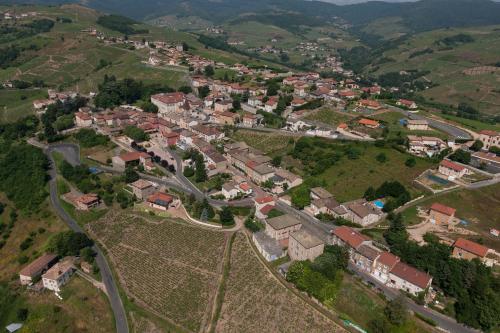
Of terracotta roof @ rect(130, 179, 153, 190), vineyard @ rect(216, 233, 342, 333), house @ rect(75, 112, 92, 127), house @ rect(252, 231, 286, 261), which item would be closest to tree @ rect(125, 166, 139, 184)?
terracotta roof @ rect(130, 179, 153, 190)

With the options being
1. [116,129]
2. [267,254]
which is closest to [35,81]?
[116,129]

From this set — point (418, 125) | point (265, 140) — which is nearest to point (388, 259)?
point (265, 140)

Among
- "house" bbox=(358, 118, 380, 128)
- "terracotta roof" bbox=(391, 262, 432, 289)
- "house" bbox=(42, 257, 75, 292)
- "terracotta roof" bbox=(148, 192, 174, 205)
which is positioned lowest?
"house" bbox=(42, 257, 75, 292)

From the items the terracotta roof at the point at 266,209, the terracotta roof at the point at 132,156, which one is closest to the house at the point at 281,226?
the terracotta roof at the point at 266,209

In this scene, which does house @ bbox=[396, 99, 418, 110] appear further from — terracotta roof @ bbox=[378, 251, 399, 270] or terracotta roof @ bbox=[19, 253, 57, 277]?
terracotta roof @ bbox=[19, 253, 57, 277]

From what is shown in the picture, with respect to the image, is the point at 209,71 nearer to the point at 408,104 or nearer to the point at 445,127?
the point at 408,104

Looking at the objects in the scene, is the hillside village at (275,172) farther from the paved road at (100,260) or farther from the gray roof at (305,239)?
the paved road at (100,260)

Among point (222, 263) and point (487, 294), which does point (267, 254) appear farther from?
point (487, 294)
